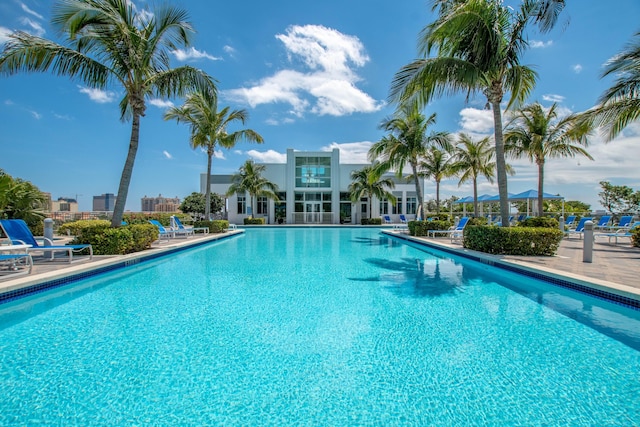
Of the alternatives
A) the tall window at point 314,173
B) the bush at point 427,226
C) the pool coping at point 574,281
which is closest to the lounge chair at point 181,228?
the bush at point 427,226

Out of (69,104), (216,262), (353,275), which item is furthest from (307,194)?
(353,275)

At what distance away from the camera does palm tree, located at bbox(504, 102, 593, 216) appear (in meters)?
14.3

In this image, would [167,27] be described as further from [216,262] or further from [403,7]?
[403,7]

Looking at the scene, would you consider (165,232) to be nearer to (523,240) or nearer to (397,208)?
(523,240)

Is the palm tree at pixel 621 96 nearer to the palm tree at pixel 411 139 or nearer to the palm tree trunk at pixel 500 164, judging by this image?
the palm tree trunk at pixel 500 164

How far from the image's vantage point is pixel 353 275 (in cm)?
678

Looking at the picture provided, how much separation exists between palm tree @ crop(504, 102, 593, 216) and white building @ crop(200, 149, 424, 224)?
14953mm

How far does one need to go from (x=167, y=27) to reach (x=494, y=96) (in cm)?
920

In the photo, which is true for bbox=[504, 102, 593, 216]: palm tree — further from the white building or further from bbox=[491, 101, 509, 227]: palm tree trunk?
the white building

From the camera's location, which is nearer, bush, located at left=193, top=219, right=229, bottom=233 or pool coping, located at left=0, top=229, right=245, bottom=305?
pool coping, located at left=0, top=229, right=245, bottom=305

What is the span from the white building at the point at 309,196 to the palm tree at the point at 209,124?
39.2 feet

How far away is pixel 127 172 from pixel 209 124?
738 centimetres

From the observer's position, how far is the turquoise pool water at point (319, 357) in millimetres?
2180

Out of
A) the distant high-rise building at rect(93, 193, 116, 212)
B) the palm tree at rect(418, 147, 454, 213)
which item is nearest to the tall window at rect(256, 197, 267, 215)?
the palm tree at rect(418, 147, 454, 213)
